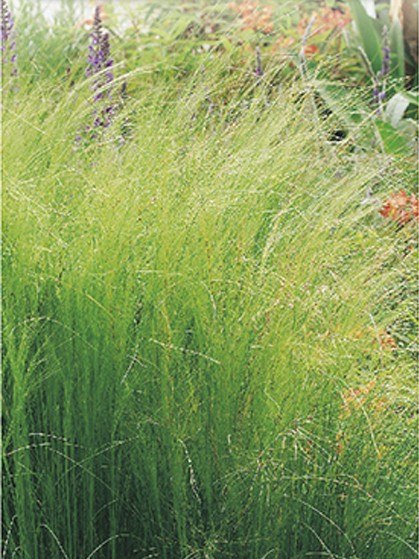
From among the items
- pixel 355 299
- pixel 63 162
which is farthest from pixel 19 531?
pixel 63 162

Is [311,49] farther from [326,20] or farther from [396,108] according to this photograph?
[396,108]

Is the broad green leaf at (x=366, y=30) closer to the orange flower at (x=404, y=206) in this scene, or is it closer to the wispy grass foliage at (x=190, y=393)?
the orange flower at (x=404, y=206)

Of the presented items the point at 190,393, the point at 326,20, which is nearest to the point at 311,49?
the point at 326,20

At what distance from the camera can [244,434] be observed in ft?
7.22

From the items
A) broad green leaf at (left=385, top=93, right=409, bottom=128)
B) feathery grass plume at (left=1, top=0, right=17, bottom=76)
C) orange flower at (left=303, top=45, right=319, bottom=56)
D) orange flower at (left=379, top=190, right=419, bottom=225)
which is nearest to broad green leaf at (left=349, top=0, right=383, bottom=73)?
orange flower at (left=303, top=45, right=319, bottom=56)

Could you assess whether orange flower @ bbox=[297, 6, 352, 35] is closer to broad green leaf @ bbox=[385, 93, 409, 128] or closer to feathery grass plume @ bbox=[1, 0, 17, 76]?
broad green leaf @ bbox=[385, 93, 409, 128]

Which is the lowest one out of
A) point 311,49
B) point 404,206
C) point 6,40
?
point 404,206

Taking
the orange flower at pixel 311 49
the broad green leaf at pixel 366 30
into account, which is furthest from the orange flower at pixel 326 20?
the broad green leaf at pixel 366 30

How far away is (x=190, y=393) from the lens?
2.22 meters

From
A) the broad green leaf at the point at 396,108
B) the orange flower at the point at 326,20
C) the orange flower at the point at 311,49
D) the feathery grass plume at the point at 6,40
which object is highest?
the feathery grass plume at the point at 6,40

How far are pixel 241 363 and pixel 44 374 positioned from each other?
500 millimetres

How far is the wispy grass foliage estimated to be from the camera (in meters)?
2.19

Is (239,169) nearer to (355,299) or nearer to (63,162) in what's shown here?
(355,299)

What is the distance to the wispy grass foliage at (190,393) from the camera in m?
2.19
